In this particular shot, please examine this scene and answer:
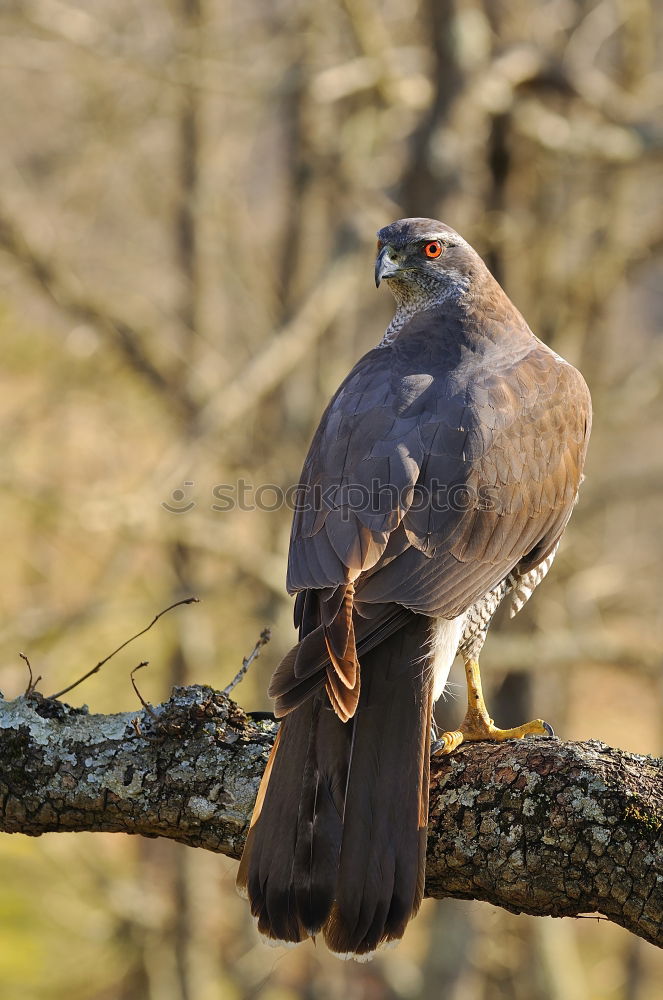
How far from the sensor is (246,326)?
29.3 ft

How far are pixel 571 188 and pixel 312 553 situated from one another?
7134mm

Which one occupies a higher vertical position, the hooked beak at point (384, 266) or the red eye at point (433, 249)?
the red eye at point (433, 249)

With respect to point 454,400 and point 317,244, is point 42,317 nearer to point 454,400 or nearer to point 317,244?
point 317,244

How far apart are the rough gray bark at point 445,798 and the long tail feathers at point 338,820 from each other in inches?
3.9

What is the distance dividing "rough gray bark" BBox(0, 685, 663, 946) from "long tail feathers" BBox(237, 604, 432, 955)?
10 cm

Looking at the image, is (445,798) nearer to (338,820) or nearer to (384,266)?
(338,820)

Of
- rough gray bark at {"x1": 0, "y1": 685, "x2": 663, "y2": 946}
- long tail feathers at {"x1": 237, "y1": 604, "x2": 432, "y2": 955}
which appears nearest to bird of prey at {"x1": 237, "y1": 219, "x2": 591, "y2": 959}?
long tail feathers at {"x1": 237, "y1": 604, "x2": 432, "y2": 955}

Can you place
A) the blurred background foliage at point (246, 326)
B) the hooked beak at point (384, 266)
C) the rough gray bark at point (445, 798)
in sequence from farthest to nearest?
the blurred background foliage at point (246, 326) < the hooked beak at point (384, 266) < the rough gray bark at point (445, 798)

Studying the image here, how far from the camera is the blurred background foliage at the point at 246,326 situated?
6.42 metres

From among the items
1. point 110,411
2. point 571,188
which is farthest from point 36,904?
point 571,188

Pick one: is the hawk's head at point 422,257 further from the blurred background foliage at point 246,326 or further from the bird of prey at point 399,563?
the blurred background foliage at point 246,326

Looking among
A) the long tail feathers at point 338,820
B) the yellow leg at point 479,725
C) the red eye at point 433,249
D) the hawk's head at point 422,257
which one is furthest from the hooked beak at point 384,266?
the long tail feathers at point 338,820

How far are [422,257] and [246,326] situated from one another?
15.9 ft

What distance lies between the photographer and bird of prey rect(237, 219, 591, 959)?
2578 millimetres
